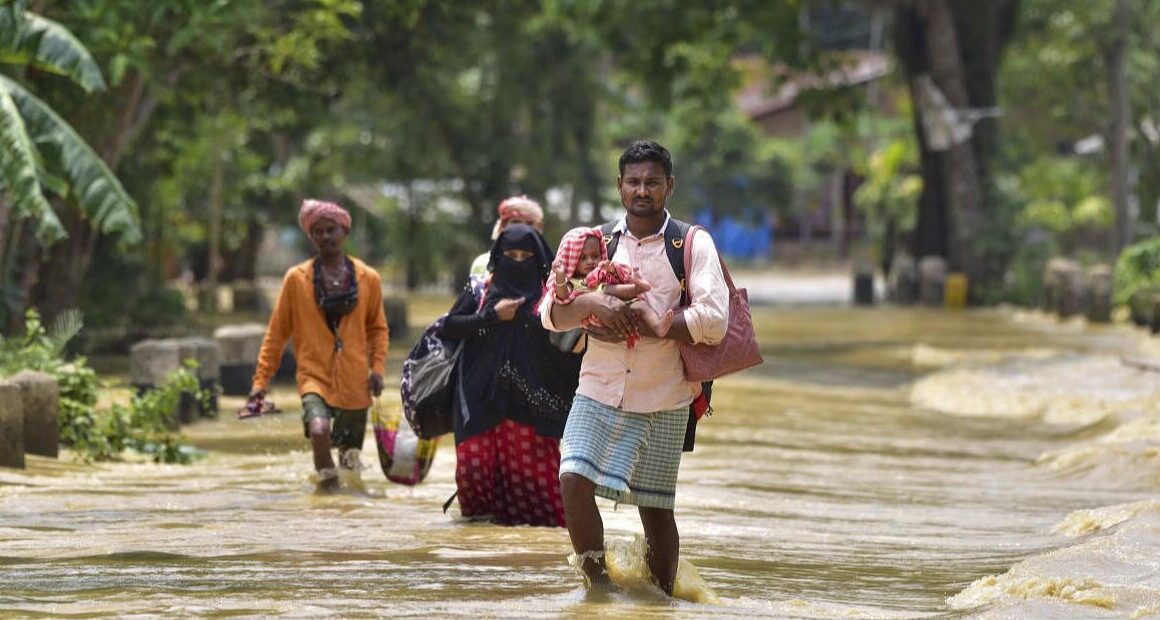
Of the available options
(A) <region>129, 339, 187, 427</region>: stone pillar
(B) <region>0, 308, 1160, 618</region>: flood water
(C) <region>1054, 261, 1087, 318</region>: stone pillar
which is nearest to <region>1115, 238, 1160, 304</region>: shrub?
(C) <region>1054, 261, 1087, 318</region>: stone pillar

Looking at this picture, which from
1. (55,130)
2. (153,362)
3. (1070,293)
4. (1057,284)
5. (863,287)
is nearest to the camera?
(55,130)

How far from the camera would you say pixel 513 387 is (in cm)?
954

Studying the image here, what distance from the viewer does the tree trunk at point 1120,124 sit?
112 ft

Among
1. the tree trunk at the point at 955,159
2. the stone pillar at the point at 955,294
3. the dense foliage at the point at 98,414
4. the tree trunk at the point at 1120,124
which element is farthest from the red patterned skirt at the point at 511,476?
the stone pillar at the point at 955,294

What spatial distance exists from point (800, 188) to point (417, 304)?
2901cm

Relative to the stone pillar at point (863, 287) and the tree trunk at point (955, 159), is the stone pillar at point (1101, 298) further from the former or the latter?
the stone pillar at point (863, 287)

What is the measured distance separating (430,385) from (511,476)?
59cm

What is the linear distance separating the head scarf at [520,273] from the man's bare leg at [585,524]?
2113mm

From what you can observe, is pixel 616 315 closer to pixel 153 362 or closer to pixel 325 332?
pixel 325 332

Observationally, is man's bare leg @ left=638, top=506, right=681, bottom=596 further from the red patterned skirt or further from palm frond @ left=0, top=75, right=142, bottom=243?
palm frond @ left=0, top=75, right=142, bottom=243

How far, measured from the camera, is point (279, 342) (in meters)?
10.7

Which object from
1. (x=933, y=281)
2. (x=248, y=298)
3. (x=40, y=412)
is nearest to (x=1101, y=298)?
(x=933, y=281)

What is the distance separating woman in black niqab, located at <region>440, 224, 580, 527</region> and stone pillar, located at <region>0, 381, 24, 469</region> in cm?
304

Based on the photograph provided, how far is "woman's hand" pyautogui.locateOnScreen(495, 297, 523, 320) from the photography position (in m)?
9.38
